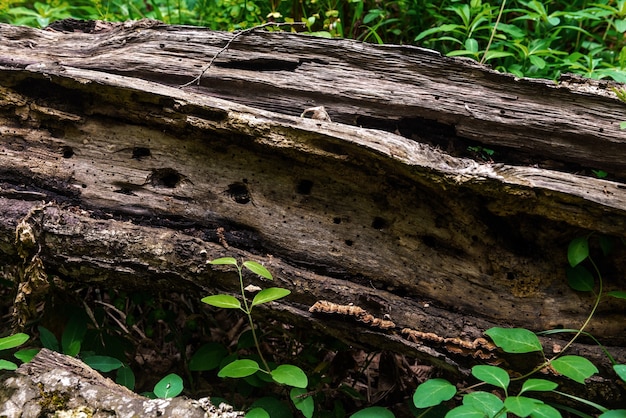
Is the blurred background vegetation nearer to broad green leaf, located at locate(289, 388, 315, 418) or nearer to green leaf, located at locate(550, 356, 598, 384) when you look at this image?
green leaf, located at locate(550, 356, 598, 384)

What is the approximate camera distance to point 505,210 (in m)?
1.78

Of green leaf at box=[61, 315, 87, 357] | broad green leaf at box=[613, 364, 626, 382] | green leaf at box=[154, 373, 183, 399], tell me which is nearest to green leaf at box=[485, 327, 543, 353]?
broad green leaf at box=[613, 364, 626, 382]

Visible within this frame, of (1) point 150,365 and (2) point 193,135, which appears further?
(1) point 150,365

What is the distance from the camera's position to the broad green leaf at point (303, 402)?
5.68 ft

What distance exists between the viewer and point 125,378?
6.50 feet

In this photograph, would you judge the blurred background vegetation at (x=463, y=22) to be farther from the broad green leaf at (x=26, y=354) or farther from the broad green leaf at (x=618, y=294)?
the broad green leaf at (x=26, y=354)

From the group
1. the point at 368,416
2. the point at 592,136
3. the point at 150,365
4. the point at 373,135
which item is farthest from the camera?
the point at 150,365

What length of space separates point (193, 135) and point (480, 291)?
1.24 metres

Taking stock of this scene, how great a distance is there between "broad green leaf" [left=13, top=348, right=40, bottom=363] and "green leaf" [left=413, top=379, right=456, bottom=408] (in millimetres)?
1295

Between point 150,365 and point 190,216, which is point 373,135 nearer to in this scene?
point 190,216

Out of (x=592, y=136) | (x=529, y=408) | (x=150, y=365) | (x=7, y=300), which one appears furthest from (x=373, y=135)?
(x=7, y=300)

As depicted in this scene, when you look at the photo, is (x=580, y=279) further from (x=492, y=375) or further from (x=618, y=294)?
(x=492, y=375)

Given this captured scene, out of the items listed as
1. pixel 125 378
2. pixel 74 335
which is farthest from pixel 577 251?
pixel 74 335

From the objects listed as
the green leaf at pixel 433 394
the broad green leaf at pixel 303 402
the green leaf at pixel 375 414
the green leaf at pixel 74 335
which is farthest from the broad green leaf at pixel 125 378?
the green leaf at pixel 433 394
